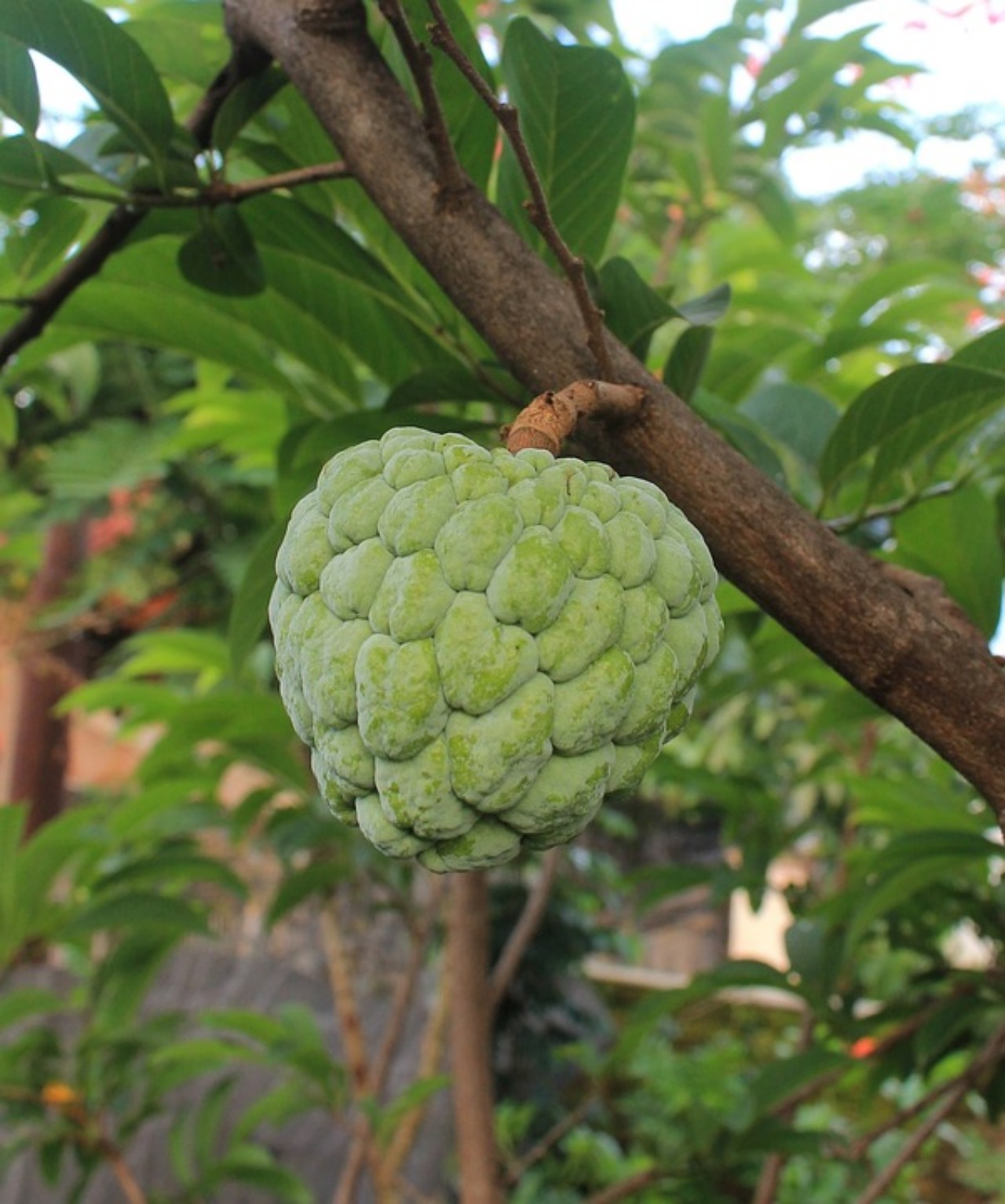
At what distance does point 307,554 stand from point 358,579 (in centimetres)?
5

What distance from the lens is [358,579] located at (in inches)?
23.1

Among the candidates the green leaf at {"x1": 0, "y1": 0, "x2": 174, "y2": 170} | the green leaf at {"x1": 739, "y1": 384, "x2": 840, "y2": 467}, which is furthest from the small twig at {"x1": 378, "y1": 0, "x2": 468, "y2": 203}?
the green leaf at {"x1": 739, "y1": 384, "x2": 840, "y2": 467}

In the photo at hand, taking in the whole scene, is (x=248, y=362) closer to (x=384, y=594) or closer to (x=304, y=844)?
(x=384, y=594)

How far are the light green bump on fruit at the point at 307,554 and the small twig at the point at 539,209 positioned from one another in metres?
0.19

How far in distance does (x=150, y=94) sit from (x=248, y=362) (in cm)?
34

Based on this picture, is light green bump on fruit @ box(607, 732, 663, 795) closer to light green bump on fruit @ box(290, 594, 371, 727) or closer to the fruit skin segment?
the fruit skin segment

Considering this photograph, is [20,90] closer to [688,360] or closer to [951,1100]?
[688,360]

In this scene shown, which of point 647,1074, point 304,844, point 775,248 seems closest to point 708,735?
point 647,1074

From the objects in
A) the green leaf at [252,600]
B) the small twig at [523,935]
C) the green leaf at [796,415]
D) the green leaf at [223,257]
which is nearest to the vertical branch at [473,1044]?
the small twig at [523,935]

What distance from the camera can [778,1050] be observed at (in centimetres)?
486

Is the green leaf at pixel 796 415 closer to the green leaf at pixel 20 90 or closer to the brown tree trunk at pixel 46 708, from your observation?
the green leaf at pixel 20 90

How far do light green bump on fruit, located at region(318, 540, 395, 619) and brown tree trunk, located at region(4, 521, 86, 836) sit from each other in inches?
130

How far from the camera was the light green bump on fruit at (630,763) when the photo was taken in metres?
0.60

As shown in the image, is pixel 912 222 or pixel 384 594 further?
pixel 912 222
